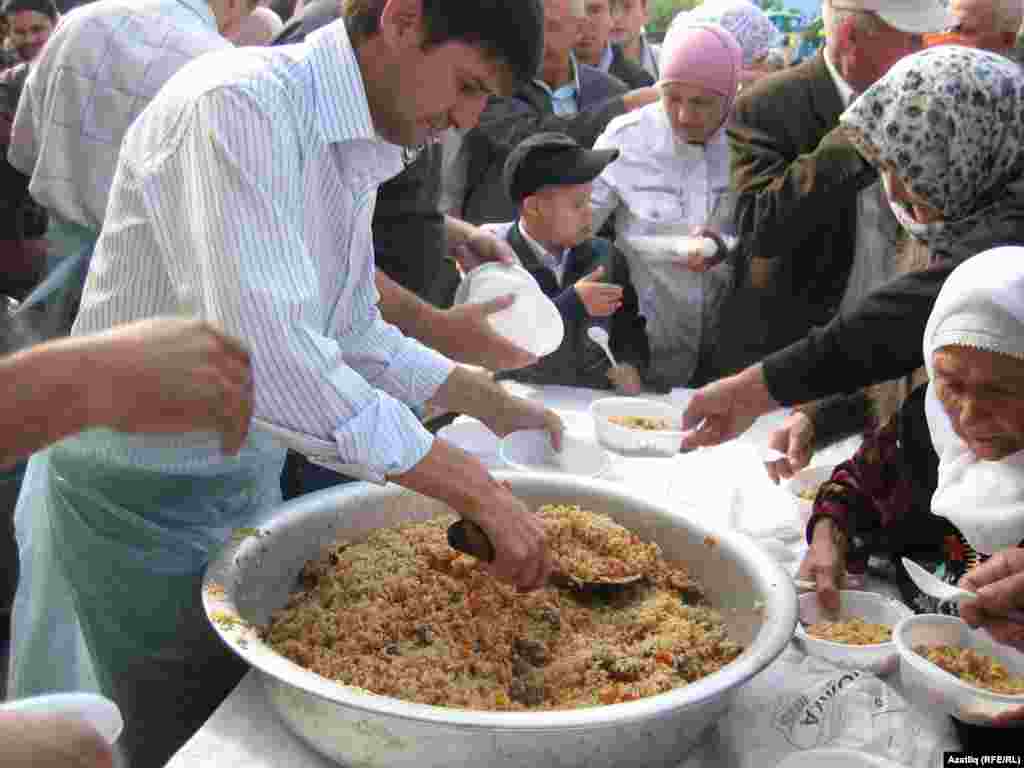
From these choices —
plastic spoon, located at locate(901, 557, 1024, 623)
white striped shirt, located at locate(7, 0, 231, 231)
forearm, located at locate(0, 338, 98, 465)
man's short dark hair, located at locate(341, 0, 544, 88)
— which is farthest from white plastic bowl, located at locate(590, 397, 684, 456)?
forearm, located at locate(0, 338, 98, 465)

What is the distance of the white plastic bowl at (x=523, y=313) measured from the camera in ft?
6.41

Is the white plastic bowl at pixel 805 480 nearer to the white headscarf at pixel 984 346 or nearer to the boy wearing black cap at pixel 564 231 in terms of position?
the white headscarf at pixel 984 346

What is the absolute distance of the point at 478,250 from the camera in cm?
237

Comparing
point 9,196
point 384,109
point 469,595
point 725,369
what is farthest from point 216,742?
point 9,196

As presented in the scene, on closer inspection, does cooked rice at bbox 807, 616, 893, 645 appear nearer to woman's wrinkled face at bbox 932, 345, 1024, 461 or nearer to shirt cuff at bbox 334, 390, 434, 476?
woman's wrinkled face at bbox 932, 345, 1024, 461

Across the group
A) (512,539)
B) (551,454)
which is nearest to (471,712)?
(512,539)

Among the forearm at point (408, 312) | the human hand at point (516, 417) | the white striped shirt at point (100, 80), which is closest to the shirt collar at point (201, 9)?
the white striped shirt at point (100, 80)

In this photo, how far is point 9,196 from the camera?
8.77 ft

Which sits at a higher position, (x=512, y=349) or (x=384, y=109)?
(x=384, y=109)

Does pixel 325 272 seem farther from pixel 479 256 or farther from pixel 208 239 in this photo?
pixel 479 256

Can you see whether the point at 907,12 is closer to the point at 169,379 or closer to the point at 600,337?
the point at 600,337

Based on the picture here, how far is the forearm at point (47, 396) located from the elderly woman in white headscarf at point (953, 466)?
1.06m

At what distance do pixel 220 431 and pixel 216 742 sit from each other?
571 mm

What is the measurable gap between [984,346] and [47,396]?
116 cm
